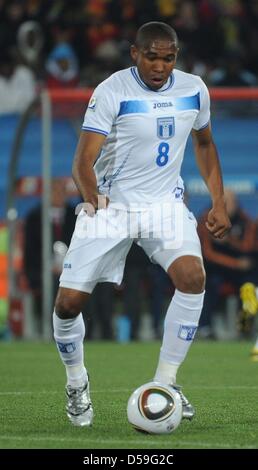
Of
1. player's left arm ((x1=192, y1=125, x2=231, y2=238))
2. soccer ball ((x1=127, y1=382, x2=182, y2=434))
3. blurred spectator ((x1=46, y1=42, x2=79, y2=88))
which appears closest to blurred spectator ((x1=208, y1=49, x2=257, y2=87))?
blurred spectator ((x1=46, y1=42, x2=79, y2=88))

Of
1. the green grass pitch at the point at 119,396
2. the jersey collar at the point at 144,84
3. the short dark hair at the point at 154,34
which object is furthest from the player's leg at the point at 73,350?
the short dark hair at the point at 154,34

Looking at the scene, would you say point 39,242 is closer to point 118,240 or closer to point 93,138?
point 118,240

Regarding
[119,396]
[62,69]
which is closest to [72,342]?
[119,396]

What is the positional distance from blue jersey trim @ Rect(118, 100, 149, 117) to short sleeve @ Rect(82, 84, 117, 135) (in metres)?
0.05

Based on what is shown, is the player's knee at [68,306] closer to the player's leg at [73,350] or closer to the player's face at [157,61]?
the player's leg at [73,350]

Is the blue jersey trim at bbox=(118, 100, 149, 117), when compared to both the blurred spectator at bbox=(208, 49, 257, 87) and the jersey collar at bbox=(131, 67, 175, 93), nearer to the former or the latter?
the jersey collar at bbox=(131, 67, 175, 93)

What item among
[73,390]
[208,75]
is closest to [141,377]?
[73,390]

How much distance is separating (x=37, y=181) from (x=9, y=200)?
0.96 meters

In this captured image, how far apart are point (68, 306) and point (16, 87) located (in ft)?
41.3

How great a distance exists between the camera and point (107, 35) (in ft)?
70.3

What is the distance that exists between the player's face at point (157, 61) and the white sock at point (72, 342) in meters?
1.49

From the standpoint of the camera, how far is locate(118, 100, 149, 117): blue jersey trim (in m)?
7.76

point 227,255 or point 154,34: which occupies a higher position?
point 154,34

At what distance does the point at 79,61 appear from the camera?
2117 centimetres
